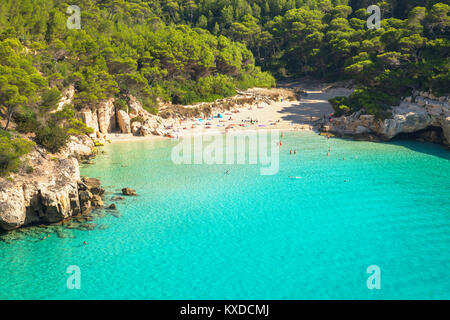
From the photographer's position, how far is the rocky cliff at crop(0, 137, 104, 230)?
17062mm

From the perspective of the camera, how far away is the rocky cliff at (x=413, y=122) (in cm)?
3438

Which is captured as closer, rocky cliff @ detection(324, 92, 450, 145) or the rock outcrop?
rocky cliff @ detection(324, 92, 450, 145)

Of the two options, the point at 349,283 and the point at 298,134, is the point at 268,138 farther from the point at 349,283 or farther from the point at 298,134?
the point at 349,283

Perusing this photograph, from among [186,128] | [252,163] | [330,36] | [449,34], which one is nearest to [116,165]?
[252,163]

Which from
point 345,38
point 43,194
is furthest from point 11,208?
point 345,38

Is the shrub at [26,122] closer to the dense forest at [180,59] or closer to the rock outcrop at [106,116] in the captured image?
the dense forest at [180,59]

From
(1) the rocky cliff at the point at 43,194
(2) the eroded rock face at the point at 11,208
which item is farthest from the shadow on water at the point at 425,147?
(2) the eroded rock face at the point at 11,208

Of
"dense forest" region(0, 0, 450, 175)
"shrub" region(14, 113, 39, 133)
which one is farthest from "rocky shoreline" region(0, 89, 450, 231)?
"shrub" region(14, 113, 39, 133)

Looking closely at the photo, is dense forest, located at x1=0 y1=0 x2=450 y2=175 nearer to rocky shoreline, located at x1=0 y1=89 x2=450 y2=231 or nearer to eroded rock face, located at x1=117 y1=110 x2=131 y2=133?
rocky shoreline, located at x1=0 y1=89 x2=450 y2=231

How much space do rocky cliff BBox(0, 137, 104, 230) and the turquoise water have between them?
5.41ft

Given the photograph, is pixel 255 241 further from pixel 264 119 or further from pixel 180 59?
pixel 180 59

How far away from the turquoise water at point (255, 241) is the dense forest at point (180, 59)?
670 cm
